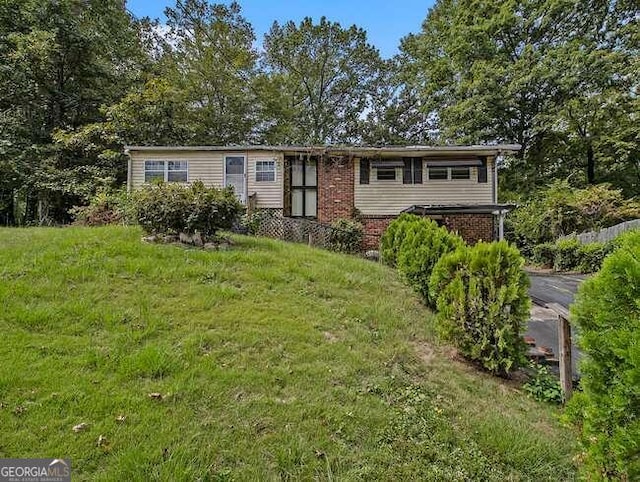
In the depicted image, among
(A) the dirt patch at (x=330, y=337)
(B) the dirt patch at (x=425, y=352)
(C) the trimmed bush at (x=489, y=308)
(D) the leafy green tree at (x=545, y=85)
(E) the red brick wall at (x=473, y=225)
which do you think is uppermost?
(D) the leafy green tree at (x=545, y=85)

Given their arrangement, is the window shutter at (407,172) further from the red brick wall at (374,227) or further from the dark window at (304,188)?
the dark window at (304,188)

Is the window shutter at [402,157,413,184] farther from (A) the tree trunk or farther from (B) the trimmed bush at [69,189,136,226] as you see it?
(A) the tree trunk

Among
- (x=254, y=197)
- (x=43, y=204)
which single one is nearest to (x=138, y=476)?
(x=254, y=197)

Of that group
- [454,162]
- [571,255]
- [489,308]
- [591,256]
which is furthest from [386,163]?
[489,308]

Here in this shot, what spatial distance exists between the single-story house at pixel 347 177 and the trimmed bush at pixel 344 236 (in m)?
1.41

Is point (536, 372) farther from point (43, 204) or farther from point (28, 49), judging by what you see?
point (28, 49)

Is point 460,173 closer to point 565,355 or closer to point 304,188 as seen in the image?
point 304,188

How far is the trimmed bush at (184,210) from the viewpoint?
682 cm

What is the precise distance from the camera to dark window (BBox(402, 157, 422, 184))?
13.6 m

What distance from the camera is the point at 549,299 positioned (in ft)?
25.6

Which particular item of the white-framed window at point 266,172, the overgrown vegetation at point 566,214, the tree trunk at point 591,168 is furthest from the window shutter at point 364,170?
the tree trunk at point 591,168

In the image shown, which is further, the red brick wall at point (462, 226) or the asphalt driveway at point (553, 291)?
the red brick wall at point (462, 226)

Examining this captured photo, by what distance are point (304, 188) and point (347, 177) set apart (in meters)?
1.51

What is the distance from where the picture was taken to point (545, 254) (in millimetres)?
14297
